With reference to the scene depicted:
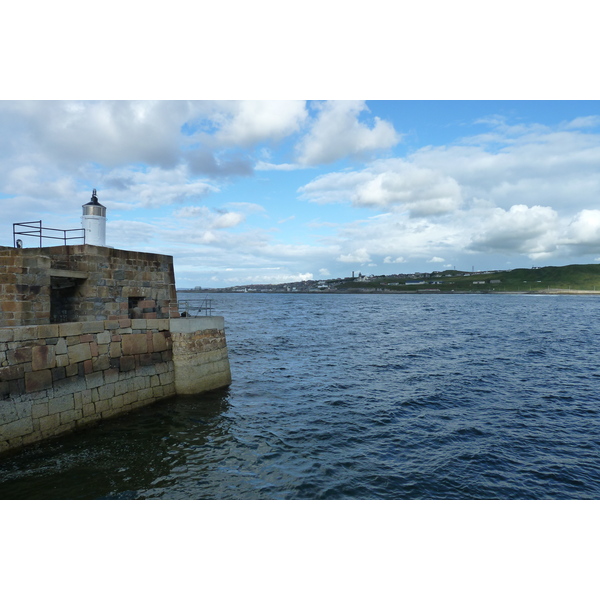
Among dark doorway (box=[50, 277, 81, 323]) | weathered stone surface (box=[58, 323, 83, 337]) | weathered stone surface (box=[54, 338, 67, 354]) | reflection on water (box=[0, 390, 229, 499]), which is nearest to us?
reflection on water (box=[0, 390, 229, 499])

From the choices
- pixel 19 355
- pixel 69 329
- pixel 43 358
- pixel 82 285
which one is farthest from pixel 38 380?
pixel 82 285

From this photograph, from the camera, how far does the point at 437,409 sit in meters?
14.8

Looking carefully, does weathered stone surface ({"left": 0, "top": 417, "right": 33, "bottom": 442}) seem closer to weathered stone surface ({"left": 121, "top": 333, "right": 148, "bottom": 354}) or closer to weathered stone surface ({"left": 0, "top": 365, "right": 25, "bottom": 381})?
weathered stone surface ({"left": 0, "top": 365, "right": 25, "bottom": 381})

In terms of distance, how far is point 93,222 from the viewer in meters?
Result: 15.1

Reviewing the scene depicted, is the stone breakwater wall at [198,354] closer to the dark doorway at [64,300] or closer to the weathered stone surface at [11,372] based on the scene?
the dark doorway at [64,300]

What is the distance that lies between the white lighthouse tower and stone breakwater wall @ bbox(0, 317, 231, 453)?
4.10 metres

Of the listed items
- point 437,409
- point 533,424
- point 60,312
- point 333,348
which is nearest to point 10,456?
point 60,312

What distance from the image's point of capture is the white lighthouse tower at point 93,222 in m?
15.0

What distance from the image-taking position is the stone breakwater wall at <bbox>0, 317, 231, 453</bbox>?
33.2ft

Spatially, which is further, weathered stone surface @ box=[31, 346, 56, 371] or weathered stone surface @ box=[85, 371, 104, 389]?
weathered stone surface @ box=[85, 371, 104, 389]

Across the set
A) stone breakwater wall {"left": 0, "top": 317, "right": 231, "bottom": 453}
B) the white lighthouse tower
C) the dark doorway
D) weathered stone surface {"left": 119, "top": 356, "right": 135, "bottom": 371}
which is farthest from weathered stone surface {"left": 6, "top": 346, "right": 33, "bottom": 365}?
the white lighthouse tower

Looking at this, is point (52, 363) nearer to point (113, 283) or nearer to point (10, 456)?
point (10, 456)

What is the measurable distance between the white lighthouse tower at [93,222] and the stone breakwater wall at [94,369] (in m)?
4.10

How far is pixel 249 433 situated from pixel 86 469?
15.1 ft
